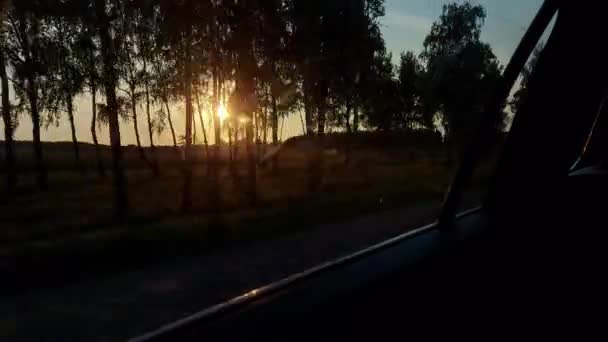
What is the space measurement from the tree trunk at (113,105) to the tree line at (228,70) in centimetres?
3

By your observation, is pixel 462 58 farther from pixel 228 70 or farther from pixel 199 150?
pixel 199 150

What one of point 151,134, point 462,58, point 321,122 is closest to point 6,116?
point 462,58

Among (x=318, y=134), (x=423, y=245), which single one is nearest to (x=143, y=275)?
(x=423, y=245)

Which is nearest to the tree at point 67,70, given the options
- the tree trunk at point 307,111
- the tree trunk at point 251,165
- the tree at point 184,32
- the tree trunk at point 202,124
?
the tree at point 184,32

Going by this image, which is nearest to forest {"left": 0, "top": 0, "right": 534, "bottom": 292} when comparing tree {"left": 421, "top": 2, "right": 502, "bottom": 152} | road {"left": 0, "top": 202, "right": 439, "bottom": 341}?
tree {"left": 421, "top": 2, "right": 502, "bottom": 152}

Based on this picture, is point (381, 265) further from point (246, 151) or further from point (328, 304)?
point (246, 151)

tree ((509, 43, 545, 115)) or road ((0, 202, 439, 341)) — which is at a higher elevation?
tree ((509, 43, 545, 115))

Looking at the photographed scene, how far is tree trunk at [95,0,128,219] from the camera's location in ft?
26.9

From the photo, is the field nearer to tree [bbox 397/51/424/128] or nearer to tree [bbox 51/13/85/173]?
tree [bbox 397/51/424/128]

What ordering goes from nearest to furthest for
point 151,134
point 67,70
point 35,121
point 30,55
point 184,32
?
1. point 30,55
2. point 35,121
3. point 67,70
4. point 151,134
5. point 184,32

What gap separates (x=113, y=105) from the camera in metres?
10.2

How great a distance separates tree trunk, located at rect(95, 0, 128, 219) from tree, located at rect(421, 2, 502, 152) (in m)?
4.88

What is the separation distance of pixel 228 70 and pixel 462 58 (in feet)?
41.0

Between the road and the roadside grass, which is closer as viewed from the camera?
the road
